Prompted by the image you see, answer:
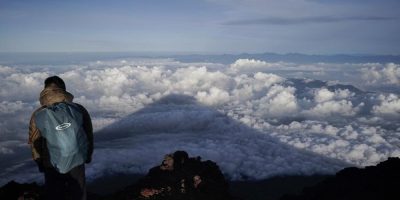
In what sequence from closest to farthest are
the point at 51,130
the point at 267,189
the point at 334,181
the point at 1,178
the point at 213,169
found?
the point at 51,130 → the point at 213,169 → the point at 334,181 → the point at 1,178 → the point at 267,189

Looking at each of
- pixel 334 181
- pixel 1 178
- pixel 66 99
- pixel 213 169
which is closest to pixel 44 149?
pixel 66 99

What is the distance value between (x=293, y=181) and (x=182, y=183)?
175604 millimetres

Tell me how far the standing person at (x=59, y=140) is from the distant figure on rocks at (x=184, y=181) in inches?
663

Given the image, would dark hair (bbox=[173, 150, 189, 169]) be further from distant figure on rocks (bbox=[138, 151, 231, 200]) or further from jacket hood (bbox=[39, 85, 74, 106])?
jacket hood (bbox=[39, 85, 74, 106])

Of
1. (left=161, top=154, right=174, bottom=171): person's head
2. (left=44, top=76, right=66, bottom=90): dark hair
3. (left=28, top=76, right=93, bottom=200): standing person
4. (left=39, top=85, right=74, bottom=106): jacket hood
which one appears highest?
(left=44, top=76, right=66, bottom=90): dark hair

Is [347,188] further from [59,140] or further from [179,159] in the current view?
[59,140]

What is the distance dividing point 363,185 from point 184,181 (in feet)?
53.2

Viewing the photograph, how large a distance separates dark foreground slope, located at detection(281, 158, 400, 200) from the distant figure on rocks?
846 centimetres

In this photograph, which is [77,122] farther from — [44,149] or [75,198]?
[75,198]

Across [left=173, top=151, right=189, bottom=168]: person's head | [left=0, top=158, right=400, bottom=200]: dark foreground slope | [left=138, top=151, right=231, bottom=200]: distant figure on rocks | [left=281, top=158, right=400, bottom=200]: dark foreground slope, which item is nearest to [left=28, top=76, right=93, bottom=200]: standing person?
[left=0, top=158, right=400, bottom=200]: dark foreground slope

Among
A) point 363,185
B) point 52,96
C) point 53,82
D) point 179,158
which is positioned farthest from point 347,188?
point 52,96

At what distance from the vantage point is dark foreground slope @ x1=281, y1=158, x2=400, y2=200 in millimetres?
27812

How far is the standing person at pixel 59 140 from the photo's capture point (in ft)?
25.1

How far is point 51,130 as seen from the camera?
24.9ft
